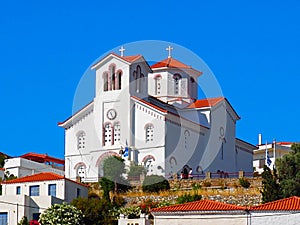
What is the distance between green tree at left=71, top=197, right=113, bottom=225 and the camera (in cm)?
5872

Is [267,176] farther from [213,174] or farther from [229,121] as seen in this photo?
[229,121]

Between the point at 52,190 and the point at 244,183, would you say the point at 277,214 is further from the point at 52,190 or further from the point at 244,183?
the point at 52,190

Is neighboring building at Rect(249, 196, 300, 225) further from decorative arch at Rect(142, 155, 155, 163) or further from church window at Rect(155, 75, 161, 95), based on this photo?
church window at Rect(155, 75, 161, 95)

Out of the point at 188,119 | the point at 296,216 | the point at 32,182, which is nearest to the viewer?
the point at 296,216

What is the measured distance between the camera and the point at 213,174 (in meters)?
72.9

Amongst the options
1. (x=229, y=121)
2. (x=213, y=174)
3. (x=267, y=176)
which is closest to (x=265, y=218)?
(x=267, y=176)

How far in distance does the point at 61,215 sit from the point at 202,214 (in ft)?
36.8

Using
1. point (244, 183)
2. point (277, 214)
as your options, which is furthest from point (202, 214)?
point (244, 183)

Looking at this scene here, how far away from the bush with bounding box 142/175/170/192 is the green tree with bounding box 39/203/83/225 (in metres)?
8.59

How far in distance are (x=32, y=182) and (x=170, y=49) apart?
26.4 m

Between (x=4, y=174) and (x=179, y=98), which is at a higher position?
(x=179, y=98)

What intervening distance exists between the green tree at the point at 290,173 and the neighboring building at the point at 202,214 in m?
7.68

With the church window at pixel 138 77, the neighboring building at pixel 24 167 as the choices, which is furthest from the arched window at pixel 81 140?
the church window at pixel 138 77

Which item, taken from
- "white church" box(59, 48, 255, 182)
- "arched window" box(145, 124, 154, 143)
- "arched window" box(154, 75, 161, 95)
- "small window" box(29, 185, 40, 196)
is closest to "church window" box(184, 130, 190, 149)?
"white church" box(59, 48, 255, 182)
